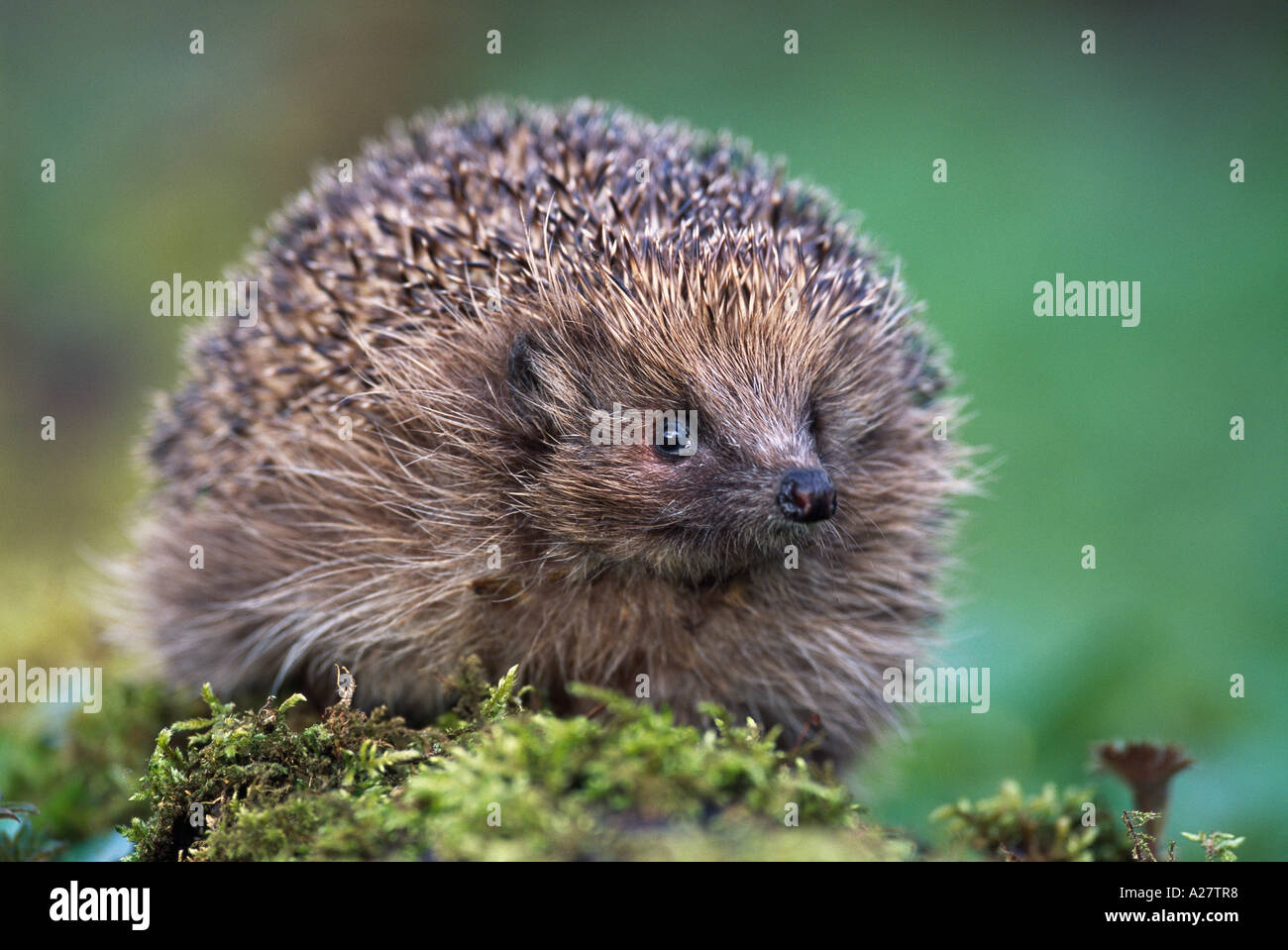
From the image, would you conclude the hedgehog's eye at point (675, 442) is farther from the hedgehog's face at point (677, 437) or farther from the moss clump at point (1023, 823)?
the moss clump at point (1023, 823)

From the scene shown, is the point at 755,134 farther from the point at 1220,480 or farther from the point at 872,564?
the point at 872,564

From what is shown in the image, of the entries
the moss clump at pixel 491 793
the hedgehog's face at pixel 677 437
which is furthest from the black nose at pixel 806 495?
the moss clump at pixel 491 793

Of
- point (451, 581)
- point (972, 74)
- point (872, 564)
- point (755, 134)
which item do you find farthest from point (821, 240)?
point (972, 74)

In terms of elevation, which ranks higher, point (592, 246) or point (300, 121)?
point (300, 121)

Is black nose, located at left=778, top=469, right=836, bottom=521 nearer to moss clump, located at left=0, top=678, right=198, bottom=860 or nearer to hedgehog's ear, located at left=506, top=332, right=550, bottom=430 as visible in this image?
hedgehog's ear, located at left=506, top=332, right=550, bottom=430

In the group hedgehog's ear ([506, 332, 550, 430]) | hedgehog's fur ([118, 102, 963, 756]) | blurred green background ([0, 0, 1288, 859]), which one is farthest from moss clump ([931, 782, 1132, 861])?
blurred green background ([0, 0, 1288, 859])
